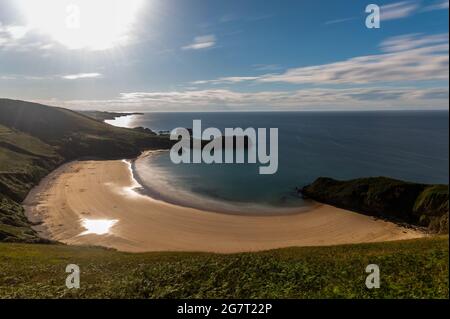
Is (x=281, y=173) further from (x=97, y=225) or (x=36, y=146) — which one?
(x=36, y=146)

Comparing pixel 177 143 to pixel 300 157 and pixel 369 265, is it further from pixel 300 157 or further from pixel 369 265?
pixel 369 265

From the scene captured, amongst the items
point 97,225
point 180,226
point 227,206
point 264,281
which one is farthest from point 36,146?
point 264,281

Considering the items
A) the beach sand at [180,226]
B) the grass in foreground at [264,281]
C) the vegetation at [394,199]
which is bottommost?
the beach sand at [180,226]

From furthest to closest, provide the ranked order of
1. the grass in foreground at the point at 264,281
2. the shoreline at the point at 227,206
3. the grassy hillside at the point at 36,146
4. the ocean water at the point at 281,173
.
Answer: the ocean water at the point at 281,173, the shoreline at the point at 227,206, the grassy hillside at the point at 36,146, the grass in foreground at the point at 264,281

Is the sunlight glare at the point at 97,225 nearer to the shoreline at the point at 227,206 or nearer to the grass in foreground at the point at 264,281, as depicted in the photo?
the shoreline at the point at 227,206

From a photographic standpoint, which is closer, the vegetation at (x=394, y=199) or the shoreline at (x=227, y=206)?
the vegetation at (x=394, y=199)

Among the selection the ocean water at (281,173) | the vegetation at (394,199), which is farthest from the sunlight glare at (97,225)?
the vegetation at (394,199)
